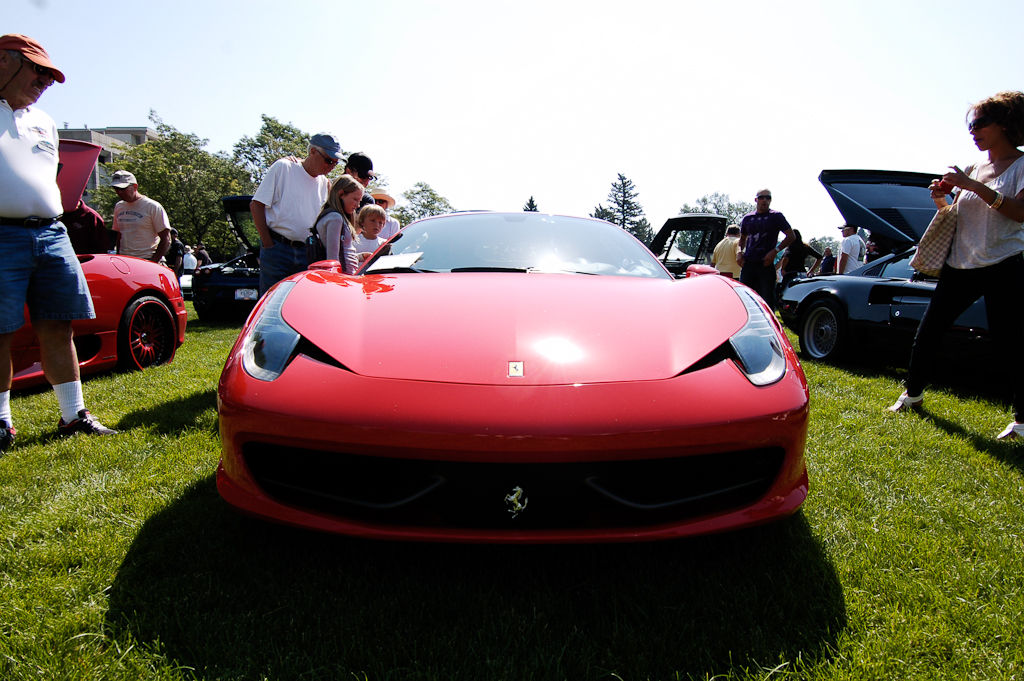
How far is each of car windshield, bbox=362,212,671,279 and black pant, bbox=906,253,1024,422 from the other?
1.84 meters

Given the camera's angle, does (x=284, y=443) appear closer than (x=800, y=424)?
Yes

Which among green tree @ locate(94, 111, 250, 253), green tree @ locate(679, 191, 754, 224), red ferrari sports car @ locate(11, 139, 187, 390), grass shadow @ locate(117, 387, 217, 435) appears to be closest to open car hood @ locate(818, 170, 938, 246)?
grass shadow @ locate(117, 387, 217, 435)

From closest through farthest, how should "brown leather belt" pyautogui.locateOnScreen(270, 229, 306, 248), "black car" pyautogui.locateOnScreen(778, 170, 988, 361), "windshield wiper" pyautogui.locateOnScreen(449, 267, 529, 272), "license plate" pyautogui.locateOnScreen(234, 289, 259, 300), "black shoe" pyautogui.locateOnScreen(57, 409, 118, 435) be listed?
"windshield wiper" pyautogui.locateOnScreen(449, 267, 529, 272)
"black shoe" pyautogui.locateOnScreen(57, 409, 118, 435)
"brown leather belt" pyautogui.locateOnScreen(270, 229, 306, 248)
"black car" pyautogui.locateOnScreen(778, 170, 988, 361)
"license plate" pyautogui.locateOnScreen(234, 289, 259, 300)

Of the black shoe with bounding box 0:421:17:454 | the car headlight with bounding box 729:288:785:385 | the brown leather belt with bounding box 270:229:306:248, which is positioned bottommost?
the black shoe with bounding box 0:421:17:454

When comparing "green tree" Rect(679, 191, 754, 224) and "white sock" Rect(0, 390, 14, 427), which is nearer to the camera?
"white sock" Rect(0, 390, 14, 427)

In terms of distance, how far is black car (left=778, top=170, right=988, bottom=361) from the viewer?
4.07 metres

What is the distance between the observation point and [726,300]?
1.83 meters

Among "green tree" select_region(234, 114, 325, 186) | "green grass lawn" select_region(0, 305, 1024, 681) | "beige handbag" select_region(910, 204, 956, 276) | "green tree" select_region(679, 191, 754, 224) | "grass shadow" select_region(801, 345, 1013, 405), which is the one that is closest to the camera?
"green grass lawn" select_region(0, 305, 1024, 681)

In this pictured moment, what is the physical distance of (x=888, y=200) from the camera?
433 centimetres

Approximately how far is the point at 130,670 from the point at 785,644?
1.37 metres

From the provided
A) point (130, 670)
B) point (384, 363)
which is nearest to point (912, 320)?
point (384, 363)

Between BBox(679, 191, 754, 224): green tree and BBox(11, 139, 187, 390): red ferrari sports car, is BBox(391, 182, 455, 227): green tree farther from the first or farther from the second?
BBox(11, 139, 187, 390): red ferrari sports car

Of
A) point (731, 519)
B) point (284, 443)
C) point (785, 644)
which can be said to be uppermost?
point (284, 443)

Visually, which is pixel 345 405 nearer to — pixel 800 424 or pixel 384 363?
pixel 384 363
